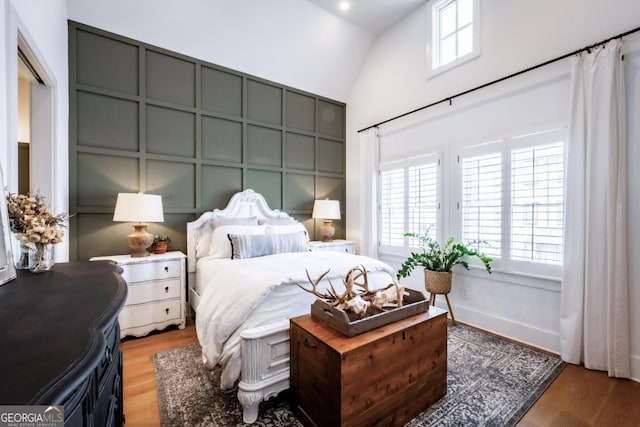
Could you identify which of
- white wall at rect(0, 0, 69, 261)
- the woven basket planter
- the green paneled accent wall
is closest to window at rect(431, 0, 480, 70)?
the green paneled accent wall

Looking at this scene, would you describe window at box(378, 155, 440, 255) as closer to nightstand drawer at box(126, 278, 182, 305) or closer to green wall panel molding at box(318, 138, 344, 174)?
green wall panel molding at box(318, 138, 344, 174)

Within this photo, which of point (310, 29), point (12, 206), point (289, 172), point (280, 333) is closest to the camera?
point (12, 206)

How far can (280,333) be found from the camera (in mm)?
1735

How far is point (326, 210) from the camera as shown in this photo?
413 cm

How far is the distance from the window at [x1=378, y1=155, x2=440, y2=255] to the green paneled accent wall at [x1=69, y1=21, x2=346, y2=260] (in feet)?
3.71

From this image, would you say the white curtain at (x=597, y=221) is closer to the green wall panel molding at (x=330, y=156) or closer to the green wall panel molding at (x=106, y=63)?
the green wall panel molding at (x=330, y=156)

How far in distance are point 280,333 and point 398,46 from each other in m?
3.95

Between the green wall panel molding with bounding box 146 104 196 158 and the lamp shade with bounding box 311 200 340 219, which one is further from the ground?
the green wall panel molding with bounding box 146 104 196 158

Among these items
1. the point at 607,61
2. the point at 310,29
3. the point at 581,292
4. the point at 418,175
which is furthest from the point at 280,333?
the point at 310,29

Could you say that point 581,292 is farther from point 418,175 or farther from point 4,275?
point 4,275

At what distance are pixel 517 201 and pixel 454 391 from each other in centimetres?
183

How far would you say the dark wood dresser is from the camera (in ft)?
1.50

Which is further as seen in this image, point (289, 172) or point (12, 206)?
point (289, 172)

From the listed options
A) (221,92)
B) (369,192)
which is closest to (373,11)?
(221,92)
